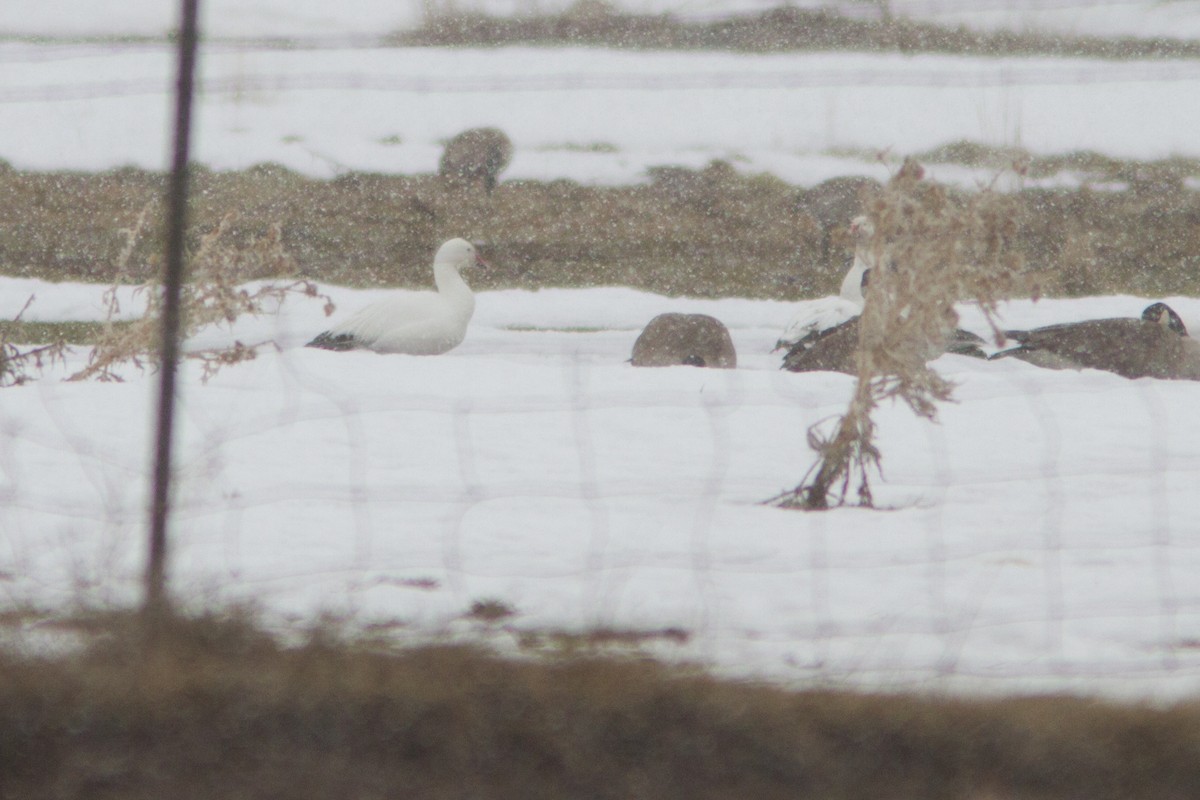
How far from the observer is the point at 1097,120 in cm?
2125

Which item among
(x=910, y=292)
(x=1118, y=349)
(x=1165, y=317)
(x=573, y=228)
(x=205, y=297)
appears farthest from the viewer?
(x=573, y=228)

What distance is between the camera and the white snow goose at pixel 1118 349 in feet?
25.6

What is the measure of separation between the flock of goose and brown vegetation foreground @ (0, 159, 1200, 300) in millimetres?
6571

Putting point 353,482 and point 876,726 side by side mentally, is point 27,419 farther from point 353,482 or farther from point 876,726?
point 876,726

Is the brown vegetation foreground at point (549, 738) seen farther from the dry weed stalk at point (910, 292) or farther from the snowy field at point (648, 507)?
the dry weed stalk at point (910, 292)

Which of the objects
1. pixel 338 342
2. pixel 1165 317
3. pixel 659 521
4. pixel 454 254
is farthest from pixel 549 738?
pixel 1165 317

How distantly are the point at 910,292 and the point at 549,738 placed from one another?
1996 millimetres

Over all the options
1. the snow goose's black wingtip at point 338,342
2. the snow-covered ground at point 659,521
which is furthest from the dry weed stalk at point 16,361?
the snow goose's black wingtip at point 338,342

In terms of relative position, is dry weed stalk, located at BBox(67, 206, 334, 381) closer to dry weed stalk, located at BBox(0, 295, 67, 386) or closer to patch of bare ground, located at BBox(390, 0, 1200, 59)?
dry weed stalk, located at BBox(0, 295, 67, 386)

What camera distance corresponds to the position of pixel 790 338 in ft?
28.5

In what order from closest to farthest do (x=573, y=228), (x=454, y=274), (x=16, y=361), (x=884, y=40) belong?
(x=16, y=361) < (x=454, y=274) < (x=884, y=40) < (x=573, y=228)

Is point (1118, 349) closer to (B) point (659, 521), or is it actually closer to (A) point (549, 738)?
(B) point (659, 521)

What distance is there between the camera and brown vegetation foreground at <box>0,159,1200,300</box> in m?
16.1

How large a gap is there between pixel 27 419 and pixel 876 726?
301cm
